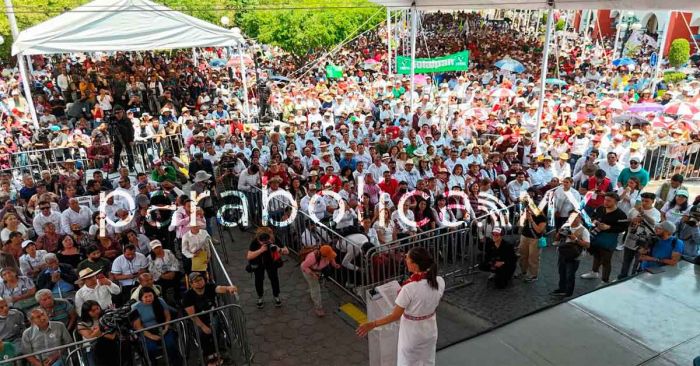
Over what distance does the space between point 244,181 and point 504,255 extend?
5.21m

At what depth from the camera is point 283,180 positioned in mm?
10039

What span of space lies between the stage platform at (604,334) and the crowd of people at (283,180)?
945 mm

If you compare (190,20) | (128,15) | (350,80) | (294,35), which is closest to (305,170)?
(190,20)

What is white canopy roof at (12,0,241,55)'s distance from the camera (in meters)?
11.6

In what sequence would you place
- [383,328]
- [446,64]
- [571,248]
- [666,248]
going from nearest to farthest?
[383,328]
[666,248]
[571,248]
[446,64]

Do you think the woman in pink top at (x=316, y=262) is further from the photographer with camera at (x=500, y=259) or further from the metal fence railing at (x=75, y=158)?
the metal fence railing at (x=75, y=158)

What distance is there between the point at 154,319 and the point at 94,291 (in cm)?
103

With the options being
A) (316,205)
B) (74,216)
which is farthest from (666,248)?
(74,216)

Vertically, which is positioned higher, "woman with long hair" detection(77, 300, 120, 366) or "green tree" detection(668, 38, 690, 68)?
"green tree" detection(668, 38, 690, 68)

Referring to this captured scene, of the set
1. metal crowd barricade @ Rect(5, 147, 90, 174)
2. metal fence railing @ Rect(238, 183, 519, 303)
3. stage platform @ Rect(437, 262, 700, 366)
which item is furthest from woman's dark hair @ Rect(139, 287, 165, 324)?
metal crowd barricade @ Rect(5, 147, 90, 174)

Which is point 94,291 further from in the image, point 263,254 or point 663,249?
point 663,249

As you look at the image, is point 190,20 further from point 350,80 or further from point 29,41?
point 350,80

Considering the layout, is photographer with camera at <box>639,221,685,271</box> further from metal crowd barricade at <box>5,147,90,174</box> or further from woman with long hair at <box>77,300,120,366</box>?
metal crowd barricade at <box>5,147,90,174</box>

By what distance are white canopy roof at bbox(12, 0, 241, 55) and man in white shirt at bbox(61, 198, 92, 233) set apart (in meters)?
5.00
